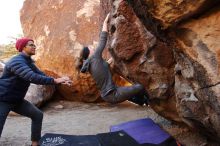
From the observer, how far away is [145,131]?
21.9 feet

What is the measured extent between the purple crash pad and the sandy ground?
31cm

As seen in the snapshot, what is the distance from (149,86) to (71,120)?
3617mm

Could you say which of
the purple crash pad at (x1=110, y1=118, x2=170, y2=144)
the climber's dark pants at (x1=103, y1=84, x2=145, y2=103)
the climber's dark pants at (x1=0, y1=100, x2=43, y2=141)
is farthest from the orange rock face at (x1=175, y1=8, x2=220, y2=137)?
the climber's dark pants at (x1=0, y1=100, x2=43, y2=141)

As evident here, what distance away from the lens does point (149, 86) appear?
627 centimetres

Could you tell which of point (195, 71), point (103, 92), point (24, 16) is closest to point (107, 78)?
point (103, 92)

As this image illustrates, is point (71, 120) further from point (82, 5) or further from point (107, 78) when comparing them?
point (82, 5)

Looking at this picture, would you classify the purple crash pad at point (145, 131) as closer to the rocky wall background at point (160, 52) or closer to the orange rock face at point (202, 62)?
the rocky wall background at point (160, 52)

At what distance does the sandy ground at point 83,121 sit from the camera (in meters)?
6.77

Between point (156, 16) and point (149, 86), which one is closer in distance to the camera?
point (156, 16)

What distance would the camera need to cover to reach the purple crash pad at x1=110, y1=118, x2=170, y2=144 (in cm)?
623

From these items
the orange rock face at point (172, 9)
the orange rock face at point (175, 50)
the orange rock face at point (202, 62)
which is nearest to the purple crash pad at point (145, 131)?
the orange rock face at point (175, 50)

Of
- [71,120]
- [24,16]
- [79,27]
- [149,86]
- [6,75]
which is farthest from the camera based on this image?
[24,16]

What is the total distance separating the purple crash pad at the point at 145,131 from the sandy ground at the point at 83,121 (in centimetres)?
31

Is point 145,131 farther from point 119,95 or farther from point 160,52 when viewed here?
point 160,52
